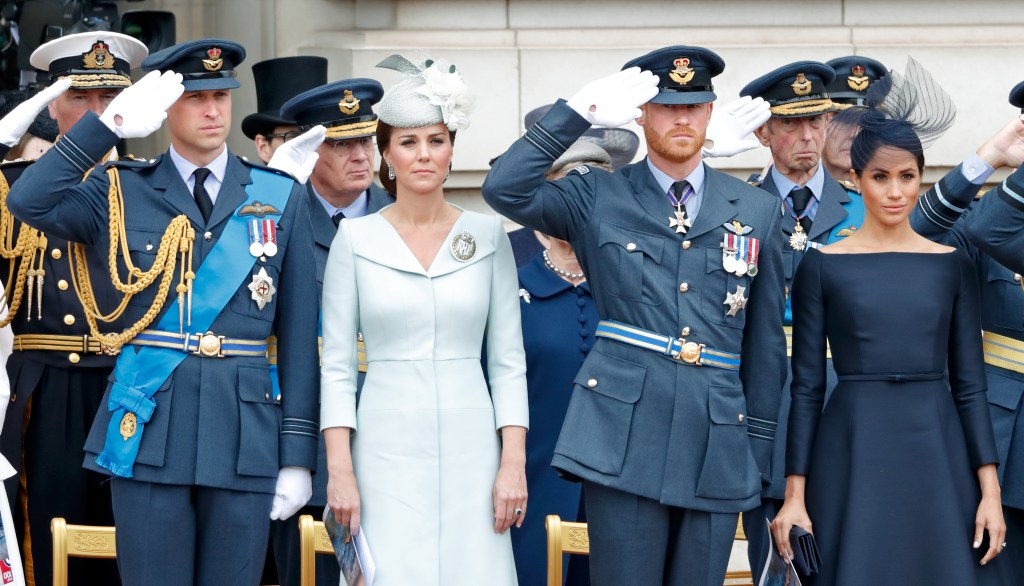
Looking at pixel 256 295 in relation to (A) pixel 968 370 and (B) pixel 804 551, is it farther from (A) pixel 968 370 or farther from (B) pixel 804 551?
(A) pixel 968 370

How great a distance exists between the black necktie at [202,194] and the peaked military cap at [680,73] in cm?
117

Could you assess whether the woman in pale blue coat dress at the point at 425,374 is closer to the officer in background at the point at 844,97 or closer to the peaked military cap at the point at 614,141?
the peaked military cap at the point at 614,141

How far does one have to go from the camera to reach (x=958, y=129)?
7.80 metres

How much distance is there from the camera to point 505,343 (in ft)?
15.0

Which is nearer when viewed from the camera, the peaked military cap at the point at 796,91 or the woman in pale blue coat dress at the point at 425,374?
the woman in pale blue coat dress at the point at 425,374

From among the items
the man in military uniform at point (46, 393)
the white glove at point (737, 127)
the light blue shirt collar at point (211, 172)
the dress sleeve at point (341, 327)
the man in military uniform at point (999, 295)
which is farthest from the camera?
the man in military uniform at point (46, 393)

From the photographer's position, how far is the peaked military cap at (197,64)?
4.67m

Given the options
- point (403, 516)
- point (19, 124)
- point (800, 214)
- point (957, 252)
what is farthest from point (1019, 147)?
point (19, 124)

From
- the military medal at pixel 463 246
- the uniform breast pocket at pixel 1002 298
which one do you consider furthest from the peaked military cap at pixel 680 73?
the uniform breast pocket at pixel 1002 298

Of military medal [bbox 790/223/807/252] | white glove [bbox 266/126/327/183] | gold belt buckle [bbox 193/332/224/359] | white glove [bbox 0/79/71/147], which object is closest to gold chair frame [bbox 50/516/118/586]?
gold belt buckle [bbox 193/332/224/359]

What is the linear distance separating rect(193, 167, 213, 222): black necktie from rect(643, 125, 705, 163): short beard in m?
1.18

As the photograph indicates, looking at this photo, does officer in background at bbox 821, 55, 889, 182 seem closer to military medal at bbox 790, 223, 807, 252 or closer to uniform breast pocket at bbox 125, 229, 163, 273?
military medal at bbox 790, 223, 807, 252

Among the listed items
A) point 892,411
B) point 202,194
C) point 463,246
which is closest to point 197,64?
point 202,194

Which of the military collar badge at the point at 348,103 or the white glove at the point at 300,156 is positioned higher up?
the military collar badge at the point at 348,103
